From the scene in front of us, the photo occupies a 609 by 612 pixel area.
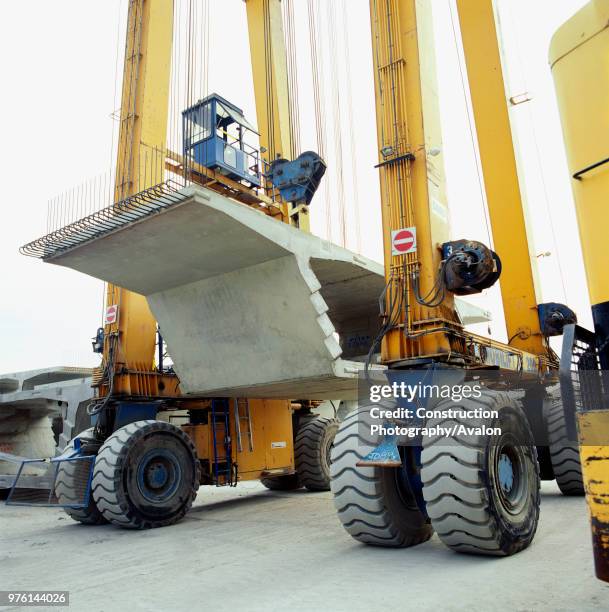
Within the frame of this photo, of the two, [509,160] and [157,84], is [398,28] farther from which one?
[157,84]

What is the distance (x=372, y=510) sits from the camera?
5.70 metres

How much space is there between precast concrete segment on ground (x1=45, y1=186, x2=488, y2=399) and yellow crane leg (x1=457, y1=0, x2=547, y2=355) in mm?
2749

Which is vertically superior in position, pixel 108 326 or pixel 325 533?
pixel 108 326

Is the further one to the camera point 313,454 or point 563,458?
point 313,454

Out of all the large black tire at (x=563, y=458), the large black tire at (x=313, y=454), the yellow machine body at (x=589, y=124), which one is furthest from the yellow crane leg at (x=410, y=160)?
the large black tire at (x=313, y=454)

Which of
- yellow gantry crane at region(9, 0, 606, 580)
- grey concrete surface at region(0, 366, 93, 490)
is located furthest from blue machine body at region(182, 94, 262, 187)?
grey concrete surface at region(0, 366, 93, 490)

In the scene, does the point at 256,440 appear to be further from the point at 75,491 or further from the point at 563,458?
the point at 563,458

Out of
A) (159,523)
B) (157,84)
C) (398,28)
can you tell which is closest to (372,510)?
(159,523)

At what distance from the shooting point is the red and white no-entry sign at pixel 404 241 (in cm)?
688

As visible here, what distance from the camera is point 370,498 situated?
18.7 ft

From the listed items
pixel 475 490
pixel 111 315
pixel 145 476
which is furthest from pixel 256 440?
pixel 475 490

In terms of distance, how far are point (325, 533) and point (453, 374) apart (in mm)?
2555

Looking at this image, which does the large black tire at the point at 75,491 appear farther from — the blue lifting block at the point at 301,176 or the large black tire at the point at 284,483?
the blue lifting block at the point at 301,176

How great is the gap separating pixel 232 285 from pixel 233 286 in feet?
0.07
